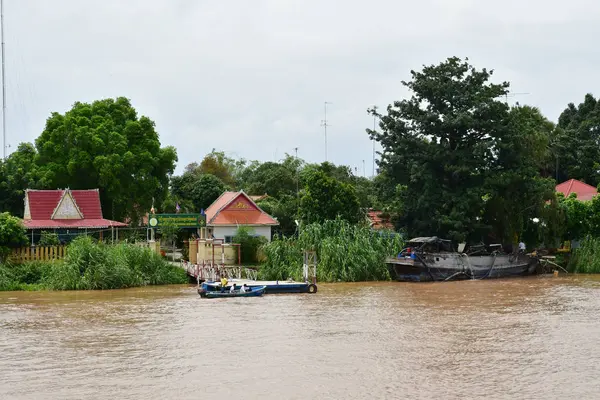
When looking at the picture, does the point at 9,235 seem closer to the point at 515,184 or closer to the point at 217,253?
the point at 217,253

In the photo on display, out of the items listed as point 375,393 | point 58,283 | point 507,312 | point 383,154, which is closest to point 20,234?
point 58,283

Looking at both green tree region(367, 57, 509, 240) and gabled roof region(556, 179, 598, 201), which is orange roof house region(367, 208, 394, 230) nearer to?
green tree region(367, 57, 509, 240)

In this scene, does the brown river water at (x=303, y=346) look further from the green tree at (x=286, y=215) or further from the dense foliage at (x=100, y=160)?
the green tree at (x=286, y=215)

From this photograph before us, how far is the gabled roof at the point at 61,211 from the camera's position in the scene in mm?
38562

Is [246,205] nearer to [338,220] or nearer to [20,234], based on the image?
[338,220]

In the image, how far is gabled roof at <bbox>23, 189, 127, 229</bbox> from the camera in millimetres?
38562

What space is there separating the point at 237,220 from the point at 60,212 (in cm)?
924

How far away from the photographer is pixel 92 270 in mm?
33312

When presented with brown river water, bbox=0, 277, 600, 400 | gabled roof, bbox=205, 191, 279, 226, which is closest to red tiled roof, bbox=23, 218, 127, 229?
gabled roof, bbox=205, 191, 279, 226

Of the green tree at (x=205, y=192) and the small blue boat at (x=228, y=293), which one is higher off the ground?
the green tree at (x=205, y=192)

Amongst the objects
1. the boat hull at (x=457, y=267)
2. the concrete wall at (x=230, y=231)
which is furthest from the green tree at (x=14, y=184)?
the boat hull at (x=457, y=267)

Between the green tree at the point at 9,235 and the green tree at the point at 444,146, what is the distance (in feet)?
55.3

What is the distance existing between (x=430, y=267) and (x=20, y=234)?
690 inches

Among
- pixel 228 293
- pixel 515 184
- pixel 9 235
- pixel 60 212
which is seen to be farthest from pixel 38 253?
pixel 515 184
